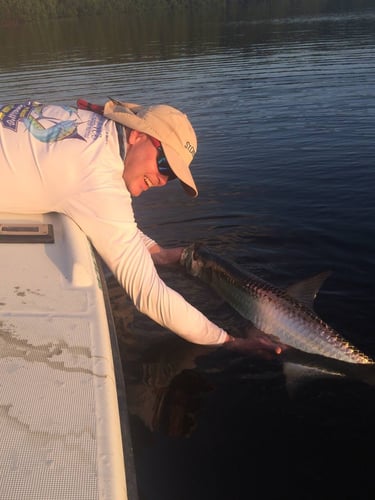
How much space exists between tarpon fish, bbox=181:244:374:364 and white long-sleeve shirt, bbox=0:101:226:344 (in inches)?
56.3

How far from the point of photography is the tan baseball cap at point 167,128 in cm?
370

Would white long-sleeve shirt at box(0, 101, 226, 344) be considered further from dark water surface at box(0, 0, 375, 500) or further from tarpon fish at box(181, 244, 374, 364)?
tarpon fish at box(181, 244, 374, 364)

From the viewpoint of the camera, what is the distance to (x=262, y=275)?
660 cm

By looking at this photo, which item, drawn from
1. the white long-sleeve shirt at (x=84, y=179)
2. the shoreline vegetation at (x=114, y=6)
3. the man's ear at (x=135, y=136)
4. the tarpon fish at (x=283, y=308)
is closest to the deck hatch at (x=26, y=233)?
the white long-sleeve shirt at (x=84, y=179)

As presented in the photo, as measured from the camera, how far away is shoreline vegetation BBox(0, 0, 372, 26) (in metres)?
74.0

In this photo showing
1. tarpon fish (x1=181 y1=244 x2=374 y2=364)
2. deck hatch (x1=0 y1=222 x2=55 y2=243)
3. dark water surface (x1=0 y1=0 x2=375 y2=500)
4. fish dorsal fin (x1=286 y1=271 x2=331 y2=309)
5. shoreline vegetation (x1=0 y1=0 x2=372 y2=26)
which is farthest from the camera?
shoreline vegetation (x1=0 y1=0 x2=372 y2=26)

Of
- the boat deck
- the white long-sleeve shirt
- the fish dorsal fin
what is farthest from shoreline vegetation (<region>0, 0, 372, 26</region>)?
the boat deck

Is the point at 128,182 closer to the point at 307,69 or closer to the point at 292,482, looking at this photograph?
the point at 292,482

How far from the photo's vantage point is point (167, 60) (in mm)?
30219

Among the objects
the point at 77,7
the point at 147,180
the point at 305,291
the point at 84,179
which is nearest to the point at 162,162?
the point at 147,180

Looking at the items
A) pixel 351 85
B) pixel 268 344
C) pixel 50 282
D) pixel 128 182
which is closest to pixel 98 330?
pixel 50 282

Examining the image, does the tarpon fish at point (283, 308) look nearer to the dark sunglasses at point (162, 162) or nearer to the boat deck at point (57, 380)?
the dark sunglasses at point (162, 162)

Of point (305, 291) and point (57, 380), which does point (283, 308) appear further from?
point (57, 380)

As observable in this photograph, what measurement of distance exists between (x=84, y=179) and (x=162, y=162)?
659 millimetres
